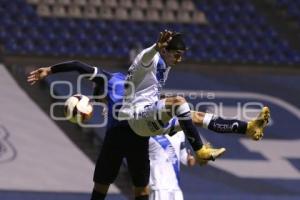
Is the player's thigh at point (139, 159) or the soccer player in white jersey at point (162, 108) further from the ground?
the soccer player in white jersey at point (162, 108)

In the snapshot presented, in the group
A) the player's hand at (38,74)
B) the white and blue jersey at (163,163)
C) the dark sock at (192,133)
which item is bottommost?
the white and blue jersey at (163,163)

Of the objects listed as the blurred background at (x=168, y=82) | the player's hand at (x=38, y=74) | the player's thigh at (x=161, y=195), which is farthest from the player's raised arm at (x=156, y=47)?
the blurred background at (x=168, y=82)

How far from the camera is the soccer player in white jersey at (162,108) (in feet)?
22.9

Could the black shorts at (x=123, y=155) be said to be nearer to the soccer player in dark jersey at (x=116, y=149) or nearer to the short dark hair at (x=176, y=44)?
the soccer player in dark jersey at (x=116, y=149)

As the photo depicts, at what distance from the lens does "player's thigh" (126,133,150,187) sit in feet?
25.1

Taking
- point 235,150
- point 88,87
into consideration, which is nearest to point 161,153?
point 235,150

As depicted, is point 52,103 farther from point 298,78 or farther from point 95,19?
point 298,78

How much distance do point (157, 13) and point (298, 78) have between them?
3370 millimetres

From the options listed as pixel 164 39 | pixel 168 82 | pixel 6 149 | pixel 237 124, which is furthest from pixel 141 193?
pixel 168 82

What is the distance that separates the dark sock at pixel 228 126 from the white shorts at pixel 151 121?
1.30 feet

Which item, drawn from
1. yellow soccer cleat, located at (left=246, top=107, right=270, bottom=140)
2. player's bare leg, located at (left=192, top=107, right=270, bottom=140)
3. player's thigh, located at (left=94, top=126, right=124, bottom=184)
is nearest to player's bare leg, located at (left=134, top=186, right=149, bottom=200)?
player's thigh, located at (left=94, top=126, right=124, bottom=184)

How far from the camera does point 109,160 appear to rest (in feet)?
25.3

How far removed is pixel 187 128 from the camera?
701 centimetres

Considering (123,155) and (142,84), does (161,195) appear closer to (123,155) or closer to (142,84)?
(123,155)
